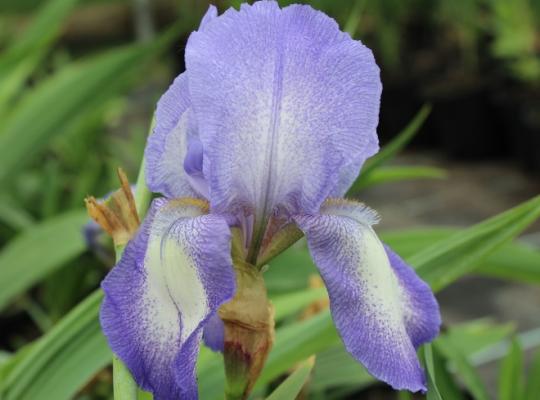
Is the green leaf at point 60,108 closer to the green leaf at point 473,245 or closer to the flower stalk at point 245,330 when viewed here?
the green leaf at point 473,245

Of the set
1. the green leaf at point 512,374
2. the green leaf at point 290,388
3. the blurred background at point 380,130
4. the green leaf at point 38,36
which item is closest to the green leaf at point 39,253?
the blurred background at point 380,130

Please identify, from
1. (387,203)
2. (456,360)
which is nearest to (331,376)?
(456,360)

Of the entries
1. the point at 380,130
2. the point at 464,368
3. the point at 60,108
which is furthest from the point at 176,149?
the point at 380,130

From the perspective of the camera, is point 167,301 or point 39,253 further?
point 39,253

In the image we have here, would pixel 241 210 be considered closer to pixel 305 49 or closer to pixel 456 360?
pixel 305 49

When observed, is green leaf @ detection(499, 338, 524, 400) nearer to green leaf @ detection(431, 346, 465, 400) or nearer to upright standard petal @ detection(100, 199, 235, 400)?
green leaf @ detection(431, 346, 465, 400)

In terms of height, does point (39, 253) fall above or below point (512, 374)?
above

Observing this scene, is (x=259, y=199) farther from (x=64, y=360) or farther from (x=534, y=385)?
(x=534, y=385)

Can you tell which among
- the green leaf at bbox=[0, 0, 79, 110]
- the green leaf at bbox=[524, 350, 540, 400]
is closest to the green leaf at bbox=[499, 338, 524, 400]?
the green leaf at bbox=[524, 350, 540, 400]
